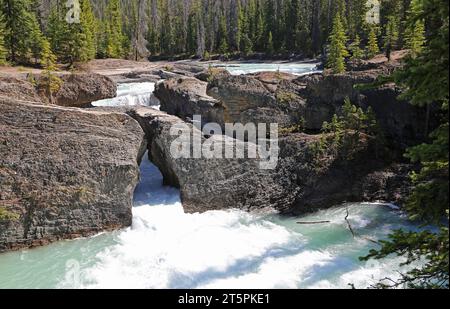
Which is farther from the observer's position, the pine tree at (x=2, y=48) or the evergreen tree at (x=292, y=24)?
the evergreen tree at (x=292, y=24)

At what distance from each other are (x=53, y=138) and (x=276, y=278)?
8.91 m

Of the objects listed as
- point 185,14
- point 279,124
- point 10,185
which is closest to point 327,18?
point 185,14

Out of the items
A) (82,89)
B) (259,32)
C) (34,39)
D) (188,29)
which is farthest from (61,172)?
(188,29)

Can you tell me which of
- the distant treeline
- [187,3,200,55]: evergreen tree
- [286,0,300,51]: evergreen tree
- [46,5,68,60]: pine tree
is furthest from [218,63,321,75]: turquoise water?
[187,3,200,55]: evergreen tree

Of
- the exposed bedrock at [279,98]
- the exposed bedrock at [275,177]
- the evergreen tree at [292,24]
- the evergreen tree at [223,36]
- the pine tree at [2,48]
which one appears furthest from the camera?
the evergreen tree at [223,36]

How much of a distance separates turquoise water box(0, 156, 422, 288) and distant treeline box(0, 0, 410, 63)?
73.9ft

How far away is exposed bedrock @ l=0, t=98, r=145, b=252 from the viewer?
13.8 metres

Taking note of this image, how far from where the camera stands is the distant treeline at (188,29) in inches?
1613

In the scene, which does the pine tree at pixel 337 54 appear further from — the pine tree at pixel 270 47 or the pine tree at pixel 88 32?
the pine tree at pixel 270 47

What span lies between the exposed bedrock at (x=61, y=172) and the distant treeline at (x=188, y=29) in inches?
983

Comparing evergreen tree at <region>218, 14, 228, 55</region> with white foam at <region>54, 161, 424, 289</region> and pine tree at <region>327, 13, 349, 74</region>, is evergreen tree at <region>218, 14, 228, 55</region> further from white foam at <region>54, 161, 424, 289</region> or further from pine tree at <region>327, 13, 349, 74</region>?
white foam at <region>54, 161, 424, 289</region>

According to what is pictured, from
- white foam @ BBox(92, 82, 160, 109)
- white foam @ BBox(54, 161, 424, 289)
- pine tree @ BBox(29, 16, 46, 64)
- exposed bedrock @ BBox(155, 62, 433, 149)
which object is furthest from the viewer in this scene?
pine tree @ BBox(29, 16, 46, 64)

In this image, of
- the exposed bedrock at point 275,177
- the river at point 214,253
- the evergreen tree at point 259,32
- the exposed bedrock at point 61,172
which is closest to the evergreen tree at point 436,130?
the river at point 214,253

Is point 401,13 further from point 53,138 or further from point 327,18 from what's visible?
point 53,138
